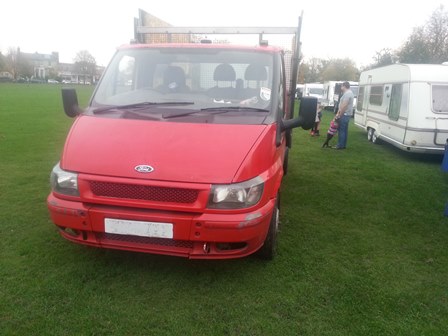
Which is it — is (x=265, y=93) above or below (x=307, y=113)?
above

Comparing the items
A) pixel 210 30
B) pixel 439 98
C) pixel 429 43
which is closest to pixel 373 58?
Answer: pixel 429 43

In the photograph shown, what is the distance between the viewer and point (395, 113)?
11047 mm

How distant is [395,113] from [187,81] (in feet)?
27.8

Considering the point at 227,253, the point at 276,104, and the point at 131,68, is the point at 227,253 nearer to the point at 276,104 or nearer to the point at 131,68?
the point at 276,104

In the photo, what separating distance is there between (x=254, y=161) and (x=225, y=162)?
265 mm

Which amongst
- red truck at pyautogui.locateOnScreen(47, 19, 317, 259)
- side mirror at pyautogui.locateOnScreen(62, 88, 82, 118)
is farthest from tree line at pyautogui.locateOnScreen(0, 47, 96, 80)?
red truck at pyautogui.locateOnScreen(47, 19, 317, 259)

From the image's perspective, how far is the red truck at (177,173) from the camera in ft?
10.7

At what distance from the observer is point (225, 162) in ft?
11.0

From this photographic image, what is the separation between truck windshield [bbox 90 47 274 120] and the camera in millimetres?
4133

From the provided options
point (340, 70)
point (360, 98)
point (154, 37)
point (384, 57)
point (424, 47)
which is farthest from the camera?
point (340, 70)

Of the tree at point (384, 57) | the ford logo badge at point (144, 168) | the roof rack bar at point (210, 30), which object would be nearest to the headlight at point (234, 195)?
the ford logo badge at point (144, 168)

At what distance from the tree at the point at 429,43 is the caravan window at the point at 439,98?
27350 millimetres

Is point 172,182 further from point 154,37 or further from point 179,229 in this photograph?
point 154,37

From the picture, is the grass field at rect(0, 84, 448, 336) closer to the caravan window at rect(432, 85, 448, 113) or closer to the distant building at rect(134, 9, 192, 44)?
the distant building at rect(134, 9, 192, 44)
